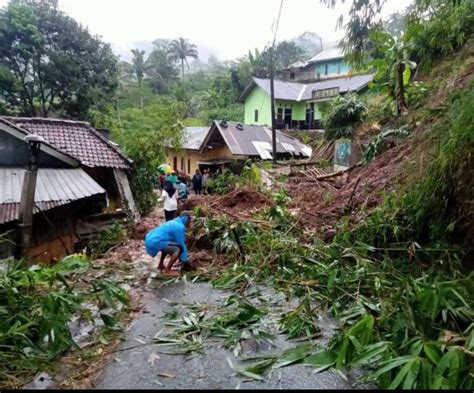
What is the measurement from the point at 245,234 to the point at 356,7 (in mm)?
3927

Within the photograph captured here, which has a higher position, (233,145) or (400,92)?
(400,92)

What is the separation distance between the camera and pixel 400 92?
1097 cm

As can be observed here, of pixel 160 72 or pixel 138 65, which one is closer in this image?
pixel 138 65

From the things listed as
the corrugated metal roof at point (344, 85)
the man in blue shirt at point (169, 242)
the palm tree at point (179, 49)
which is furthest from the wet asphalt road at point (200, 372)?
the palm tree at point (179, 49)

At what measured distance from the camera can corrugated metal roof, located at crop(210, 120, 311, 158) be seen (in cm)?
1969

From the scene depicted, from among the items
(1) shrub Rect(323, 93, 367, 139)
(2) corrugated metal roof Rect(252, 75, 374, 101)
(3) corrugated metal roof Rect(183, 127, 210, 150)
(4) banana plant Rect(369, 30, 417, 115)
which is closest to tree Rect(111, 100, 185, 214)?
(3) corrugated metal roof Rect(183, 127, 210, 150)

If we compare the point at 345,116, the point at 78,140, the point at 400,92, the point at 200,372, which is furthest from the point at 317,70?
the point at 200,372

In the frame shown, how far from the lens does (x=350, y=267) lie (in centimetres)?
443

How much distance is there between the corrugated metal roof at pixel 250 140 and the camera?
64.6ft

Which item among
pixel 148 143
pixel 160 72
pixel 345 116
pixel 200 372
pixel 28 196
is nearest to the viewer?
pixel 200 372

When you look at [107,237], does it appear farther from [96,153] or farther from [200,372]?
[200,372]

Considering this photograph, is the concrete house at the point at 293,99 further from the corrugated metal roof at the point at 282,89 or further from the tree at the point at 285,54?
the tree at the point at 285,54

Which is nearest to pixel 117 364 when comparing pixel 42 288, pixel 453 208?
pixel 42 288

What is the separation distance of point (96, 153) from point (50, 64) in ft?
37.5
